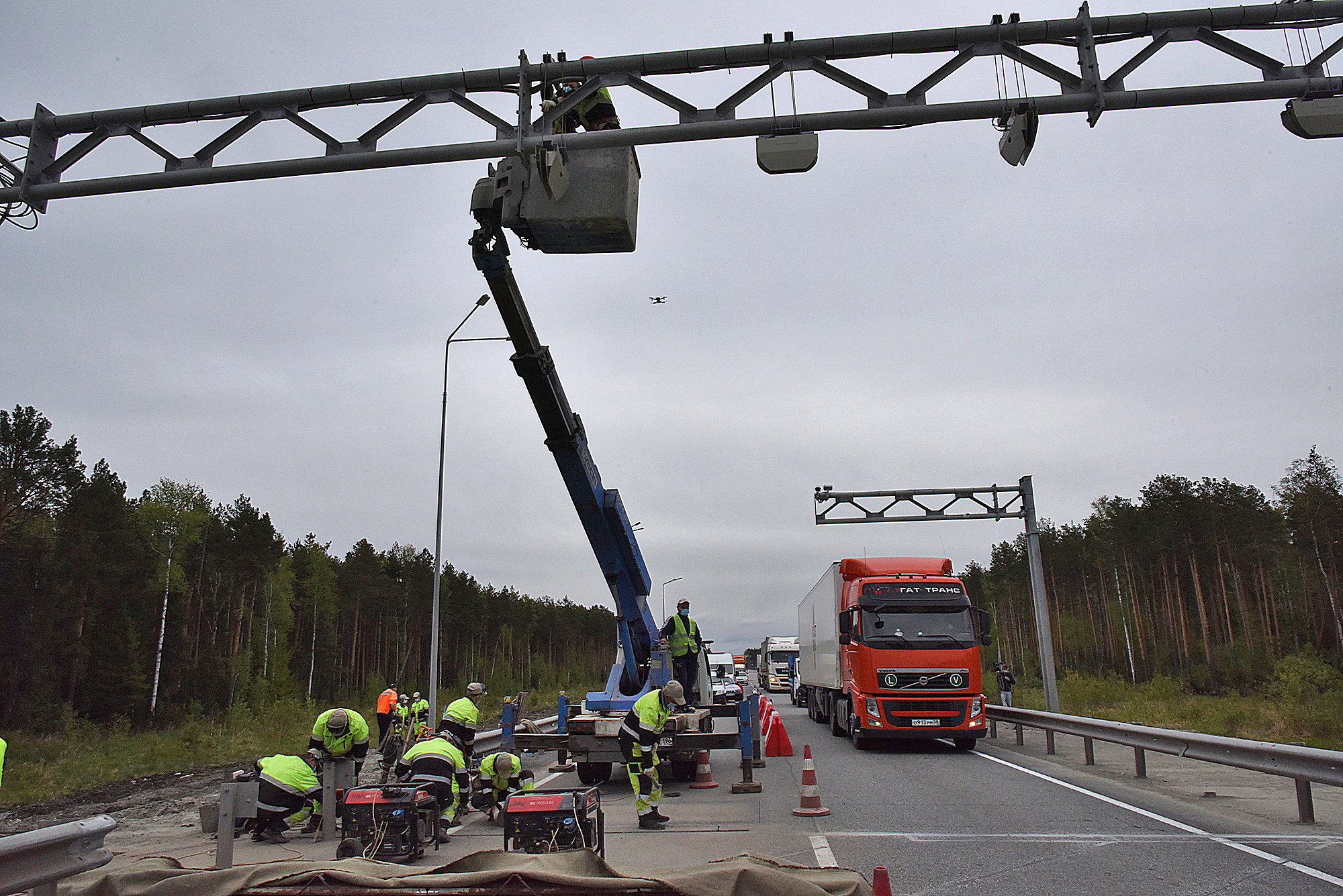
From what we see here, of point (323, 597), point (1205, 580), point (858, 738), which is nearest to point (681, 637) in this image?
point (858, 738)

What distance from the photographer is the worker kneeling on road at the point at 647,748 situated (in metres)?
9.20

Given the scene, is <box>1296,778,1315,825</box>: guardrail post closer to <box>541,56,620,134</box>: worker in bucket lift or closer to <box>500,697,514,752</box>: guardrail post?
<box>541,56,620,134</box>: worker in bucket lift

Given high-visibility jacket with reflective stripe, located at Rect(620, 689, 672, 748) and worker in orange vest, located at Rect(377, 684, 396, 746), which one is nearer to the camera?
high-visibility jacket with reflective stripe, located at Rect(620, 689, 672, 748)

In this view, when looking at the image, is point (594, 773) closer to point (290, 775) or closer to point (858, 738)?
point (290, 775)

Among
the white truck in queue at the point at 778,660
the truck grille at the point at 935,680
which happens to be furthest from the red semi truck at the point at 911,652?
the white truck in queue at the point at 778,660

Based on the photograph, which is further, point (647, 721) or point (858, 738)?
point (858, 738)

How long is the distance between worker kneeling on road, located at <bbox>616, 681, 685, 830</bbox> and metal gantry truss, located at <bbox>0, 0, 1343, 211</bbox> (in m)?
5.79

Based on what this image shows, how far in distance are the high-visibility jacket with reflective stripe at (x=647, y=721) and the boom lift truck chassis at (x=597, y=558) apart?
2.24 metres

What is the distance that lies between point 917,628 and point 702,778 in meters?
5.55

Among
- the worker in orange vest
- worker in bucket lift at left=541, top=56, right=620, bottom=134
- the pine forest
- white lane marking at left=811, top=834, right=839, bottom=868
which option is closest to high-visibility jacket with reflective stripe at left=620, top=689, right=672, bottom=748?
white lane marking at left=811, top=834, right=839, bottom=868

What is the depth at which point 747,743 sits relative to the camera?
1256cm

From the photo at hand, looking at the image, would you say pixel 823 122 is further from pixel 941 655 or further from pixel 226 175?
pixel 941 655

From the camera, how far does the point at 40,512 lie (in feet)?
104

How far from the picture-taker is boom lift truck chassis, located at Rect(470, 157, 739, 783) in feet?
Answer: 29.9
